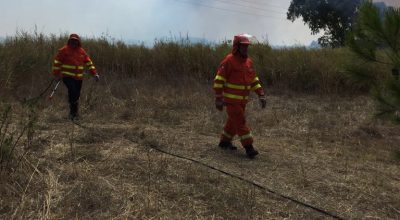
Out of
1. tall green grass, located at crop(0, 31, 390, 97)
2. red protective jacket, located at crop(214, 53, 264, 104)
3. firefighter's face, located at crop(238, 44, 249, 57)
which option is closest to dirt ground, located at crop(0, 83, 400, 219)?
red protective jacket, located at crop(214, 53, 264, 104)

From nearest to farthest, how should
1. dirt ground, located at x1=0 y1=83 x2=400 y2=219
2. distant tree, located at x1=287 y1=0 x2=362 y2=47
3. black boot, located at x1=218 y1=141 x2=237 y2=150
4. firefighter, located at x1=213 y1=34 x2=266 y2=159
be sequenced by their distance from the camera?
dirt ground, located at x1=0 y1=83 x2=400 y2=219
firefighter, located at x1=213 y1=34 x2=266 y2=159
black boot, located at x1=218 y1=141 x2=237 y2=150
distant tree, located at x1=287 y1=0 x2=362 y2=47

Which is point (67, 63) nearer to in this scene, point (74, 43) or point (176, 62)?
point (74, 43)

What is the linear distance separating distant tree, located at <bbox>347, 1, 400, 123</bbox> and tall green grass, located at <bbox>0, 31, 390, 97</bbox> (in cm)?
846

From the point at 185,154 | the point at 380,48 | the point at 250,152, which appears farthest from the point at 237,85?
the point at 380,48

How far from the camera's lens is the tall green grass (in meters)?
12.9

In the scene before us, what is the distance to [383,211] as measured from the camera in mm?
4688

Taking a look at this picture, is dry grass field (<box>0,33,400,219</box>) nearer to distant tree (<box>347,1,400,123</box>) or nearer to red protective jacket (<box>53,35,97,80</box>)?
distant tree (<box>347,1,400,123</box>)

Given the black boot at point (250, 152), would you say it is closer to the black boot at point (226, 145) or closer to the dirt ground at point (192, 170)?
the dirt ground at point (192, 170)

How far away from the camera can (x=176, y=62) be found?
15.2 m

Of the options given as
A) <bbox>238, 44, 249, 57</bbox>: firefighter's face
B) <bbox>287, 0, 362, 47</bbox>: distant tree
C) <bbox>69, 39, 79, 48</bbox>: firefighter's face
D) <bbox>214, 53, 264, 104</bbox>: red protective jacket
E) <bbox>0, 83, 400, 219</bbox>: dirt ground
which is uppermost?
<bbox>287, 0, 362, 47</bbox>: distant tree

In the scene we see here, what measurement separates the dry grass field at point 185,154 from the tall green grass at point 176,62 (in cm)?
7

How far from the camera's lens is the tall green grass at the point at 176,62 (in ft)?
42.3

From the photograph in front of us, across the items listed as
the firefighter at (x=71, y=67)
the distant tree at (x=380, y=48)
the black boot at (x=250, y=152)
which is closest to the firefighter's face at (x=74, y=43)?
the firefighter at (x=71, y=67)

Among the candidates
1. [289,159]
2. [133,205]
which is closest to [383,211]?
[289,159]
